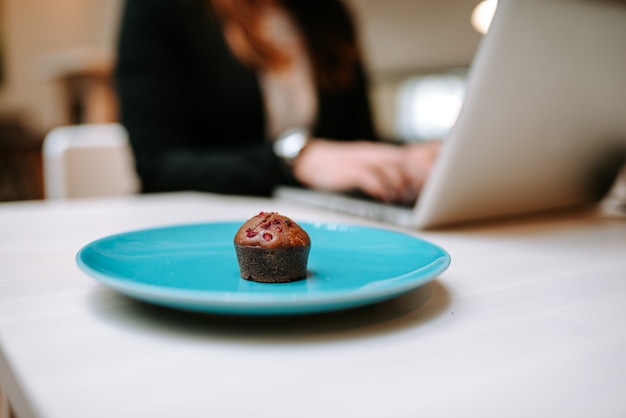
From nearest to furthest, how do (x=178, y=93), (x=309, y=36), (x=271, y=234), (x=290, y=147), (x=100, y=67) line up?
(x=271, y=234)
(x=290, y=147)
(x=178, y=93)
(x=309, y=36)
(x=100, y=67)

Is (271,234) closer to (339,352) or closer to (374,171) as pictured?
(339,352)

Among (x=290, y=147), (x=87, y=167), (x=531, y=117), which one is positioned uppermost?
(x=531, y=117)

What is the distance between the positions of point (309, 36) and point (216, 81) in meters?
0.30

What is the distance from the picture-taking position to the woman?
131 centimetres

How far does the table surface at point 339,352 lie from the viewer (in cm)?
26

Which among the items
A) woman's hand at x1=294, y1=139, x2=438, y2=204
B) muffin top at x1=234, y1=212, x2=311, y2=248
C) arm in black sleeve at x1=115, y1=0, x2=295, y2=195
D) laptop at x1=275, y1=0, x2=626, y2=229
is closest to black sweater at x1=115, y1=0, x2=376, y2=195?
arm in black sleeve at x1=115, y1=0, x2=295, y2=195

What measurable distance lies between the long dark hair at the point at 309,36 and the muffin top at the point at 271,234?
1.01 m

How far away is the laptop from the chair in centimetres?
98

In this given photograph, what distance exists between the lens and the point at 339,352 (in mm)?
322

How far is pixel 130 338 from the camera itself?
34 cm

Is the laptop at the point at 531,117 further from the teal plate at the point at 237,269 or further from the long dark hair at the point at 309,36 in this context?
the long dark hair at the point at 309,36

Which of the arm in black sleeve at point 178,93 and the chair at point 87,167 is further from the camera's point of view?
the chair at point 87,167

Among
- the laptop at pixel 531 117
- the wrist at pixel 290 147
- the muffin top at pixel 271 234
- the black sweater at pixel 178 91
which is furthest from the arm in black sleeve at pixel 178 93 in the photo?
the muffin top at pixel 271 234

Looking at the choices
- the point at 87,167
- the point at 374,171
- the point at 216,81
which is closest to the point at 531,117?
the point at 374,171
